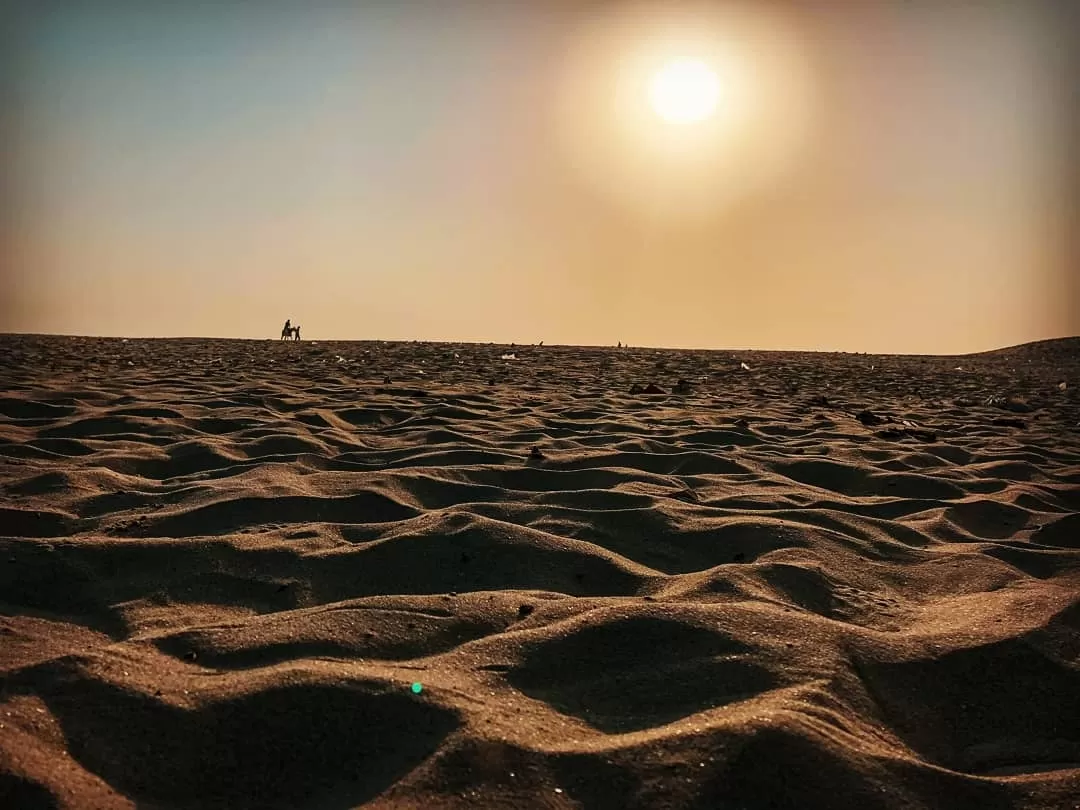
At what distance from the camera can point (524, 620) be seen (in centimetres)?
205

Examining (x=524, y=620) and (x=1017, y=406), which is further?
(x=1017, y=406)

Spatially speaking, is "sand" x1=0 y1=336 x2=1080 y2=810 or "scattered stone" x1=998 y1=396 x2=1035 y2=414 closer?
"sand" x1=0 y1=336 x2=1080 y2=810

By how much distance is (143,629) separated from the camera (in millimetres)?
1986

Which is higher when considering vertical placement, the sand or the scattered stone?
the scattered stone

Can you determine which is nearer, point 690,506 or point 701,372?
point 690,506

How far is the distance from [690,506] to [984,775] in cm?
168

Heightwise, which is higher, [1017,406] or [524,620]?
[1017,406]

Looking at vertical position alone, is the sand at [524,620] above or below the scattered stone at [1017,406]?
below

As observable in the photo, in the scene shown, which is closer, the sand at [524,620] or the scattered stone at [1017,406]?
the sand at [524,620]

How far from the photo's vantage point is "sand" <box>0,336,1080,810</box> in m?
1.43

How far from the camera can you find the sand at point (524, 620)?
1432mm

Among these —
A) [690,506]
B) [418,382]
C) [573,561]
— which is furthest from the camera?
[418,382]

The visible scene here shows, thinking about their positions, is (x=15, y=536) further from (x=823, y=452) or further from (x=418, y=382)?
(x=418, y=382)

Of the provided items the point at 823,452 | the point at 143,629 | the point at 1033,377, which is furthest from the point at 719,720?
the point at 1033,377
